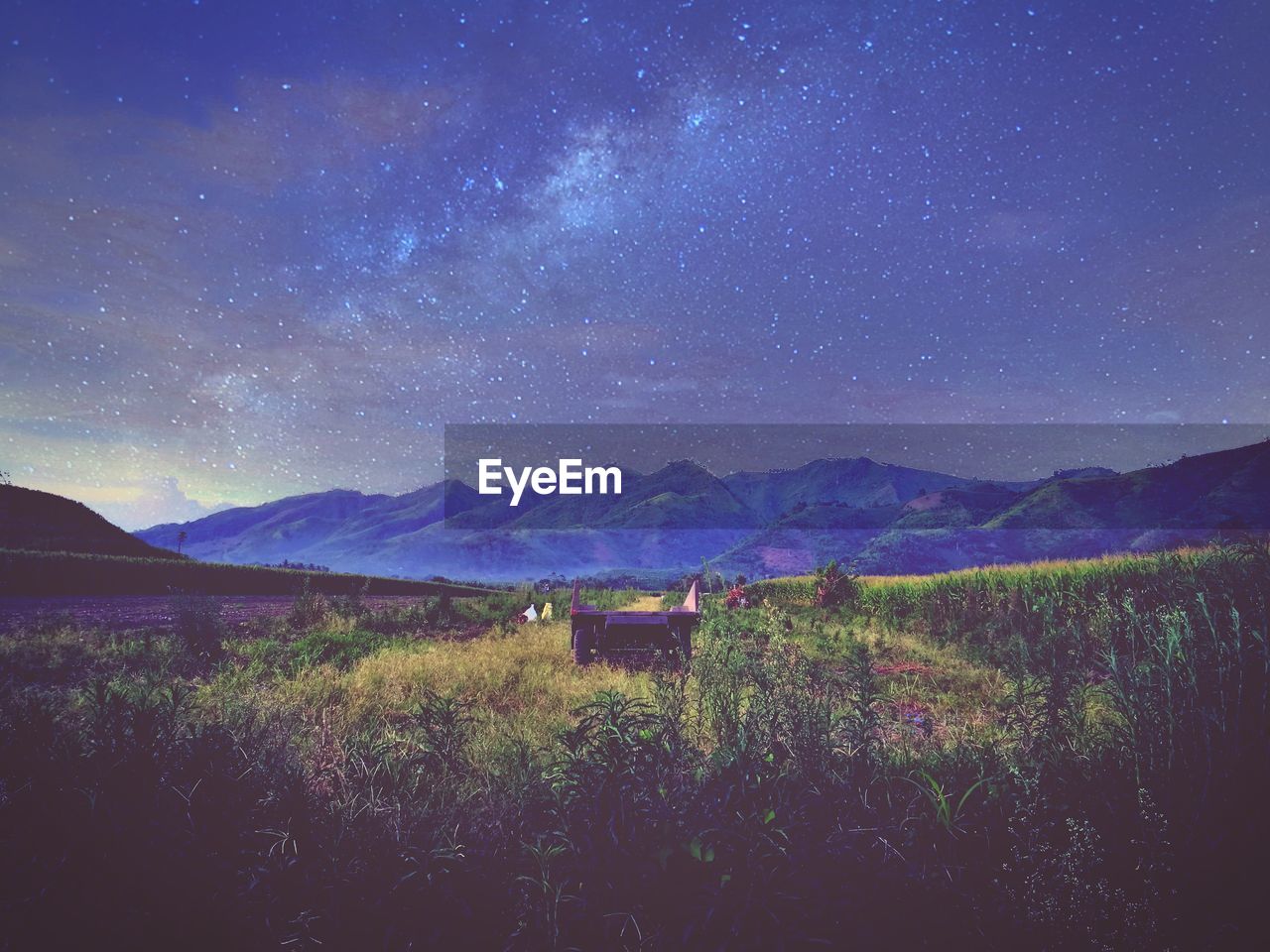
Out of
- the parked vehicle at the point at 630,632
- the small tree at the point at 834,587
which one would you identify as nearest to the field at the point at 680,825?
the parked vehicle at the point at 630,632

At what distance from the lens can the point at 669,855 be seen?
2.80 m

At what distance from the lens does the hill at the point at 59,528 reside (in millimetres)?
34094

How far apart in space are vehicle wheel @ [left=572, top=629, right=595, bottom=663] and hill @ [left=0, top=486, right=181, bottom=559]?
35.8m

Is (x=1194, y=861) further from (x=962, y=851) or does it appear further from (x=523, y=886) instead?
(x=523, y=886)

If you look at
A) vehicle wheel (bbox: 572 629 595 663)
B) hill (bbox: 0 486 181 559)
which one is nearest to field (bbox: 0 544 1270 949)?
vehicle wheel (bbox: 572 629 595 663)

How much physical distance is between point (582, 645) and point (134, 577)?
24876 mm

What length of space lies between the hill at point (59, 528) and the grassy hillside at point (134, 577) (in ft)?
30.0

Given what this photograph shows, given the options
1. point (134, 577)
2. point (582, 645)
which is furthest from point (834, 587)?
point (134, 577)

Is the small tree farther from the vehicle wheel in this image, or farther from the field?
the field

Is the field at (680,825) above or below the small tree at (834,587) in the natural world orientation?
above

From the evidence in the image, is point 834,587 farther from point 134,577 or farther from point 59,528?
point 59,528

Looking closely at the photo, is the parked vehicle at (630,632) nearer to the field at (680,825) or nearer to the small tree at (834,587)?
the field at (680,825)

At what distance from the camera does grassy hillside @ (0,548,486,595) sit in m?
21.1

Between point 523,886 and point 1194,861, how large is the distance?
11.6ft
